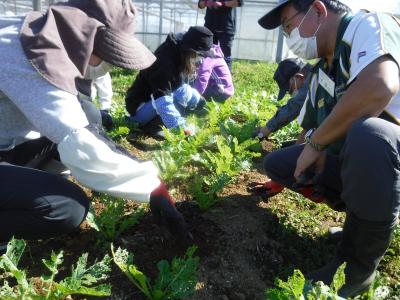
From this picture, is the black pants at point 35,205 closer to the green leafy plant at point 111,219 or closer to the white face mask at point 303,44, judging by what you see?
the green leafy plant at point 111,219

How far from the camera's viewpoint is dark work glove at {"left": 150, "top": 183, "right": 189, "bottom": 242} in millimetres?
1949

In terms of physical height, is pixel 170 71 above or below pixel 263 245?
above

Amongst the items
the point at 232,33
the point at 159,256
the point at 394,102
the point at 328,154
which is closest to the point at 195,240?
the point at 159,256

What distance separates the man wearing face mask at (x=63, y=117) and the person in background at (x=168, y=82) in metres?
1.90

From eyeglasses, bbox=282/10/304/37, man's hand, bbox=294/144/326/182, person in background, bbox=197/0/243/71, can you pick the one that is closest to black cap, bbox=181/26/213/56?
eyeglasses, bbox=282/10/304/37

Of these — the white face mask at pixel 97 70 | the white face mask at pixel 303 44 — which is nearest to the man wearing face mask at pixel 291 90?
the white face mask at pixel 303 44

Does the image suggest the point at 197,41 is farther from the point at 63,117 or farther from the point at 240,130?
the point at 63,117

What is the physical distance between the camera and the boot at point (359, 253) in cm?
184

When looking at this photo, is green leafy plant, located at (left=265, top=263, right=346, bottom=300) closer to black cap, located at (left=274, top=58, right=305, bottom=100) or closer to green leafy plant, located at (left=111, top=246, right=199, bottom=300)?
green leafy plant, located at (left=111, top=246, right=199, bottom=300)

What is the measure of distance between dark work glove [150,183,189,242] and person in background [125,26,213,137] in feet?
6.46

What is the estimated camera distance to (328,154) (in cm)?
231

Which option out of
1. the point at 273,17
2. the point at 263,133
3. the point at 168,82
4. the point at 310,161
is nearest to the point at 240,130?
the point at 263,133

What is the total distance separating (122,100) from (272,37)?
1127 cm

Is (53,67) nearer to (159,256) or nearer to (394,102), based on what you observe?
(159,256)
